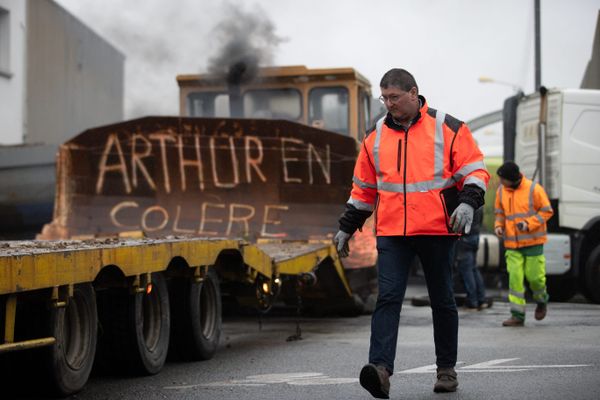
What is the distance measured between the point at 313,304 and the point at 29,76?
58.9 ft

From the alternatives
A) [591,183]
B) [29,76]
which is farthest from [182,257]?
[29,76]

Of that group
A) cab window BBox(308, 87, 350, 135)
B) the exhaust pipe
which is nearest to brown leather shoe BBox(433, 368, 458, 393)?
cab window BBox(308, 87, 350, 135)

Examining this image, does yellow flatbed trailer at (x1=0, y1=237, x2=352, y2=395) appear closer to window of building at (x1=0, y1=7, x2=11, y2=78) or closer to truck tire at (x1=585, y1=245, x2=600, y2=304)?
truck tire at (x1=585, y1=245, x2=600, y2=304)

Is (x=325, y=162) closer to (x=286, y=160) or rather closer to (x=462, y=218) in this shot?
(x=286, y=160)

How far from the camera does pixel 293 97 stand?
15.9 meters

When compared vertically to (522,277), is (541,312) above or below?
below

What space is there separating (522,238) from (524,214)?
248 millimetres

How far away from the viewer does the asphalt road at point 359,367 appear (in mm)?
6812

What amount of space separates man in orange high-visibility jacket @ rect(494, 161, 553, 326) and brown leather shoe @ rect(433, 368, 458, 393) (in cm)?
523

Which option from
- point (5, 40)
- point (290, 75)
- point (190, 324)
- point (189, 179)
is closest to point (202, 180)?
point (189, 179)

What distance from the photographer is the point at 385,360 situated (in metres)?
6.37

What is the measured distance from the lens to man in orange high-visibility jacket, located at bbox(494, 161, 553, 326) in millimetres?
11852

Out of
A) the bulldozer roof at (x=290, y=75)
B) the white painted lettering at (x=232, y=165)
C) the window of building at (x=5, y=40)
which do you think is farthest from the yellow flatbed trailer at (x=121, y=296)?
the window of building at (x=5, y=40)

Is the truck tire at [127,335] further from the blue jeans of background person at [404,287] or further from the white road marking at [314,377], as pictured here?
the blue jeans of background person at [404,287]
